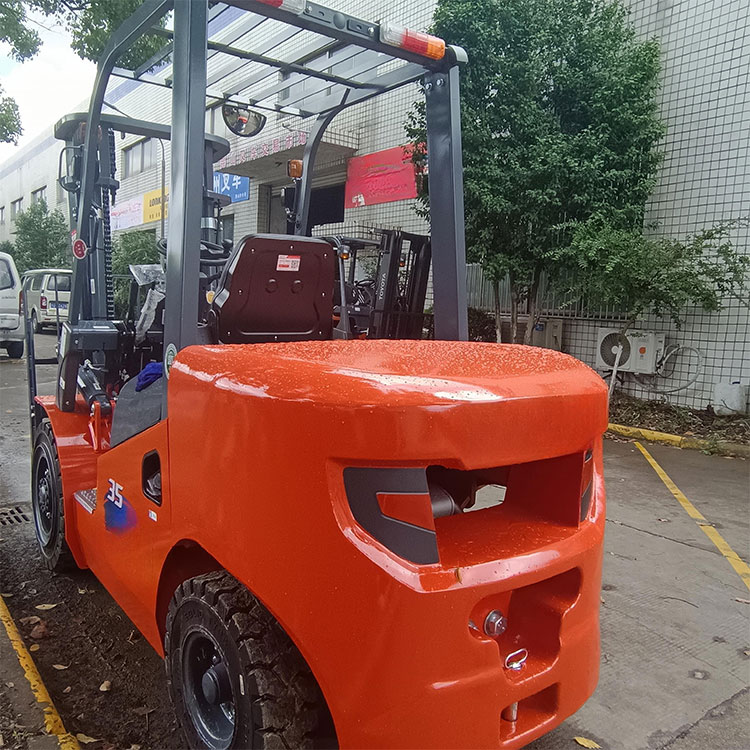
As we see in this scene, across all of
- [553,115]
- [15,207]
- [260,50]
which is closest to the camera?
[260,50]

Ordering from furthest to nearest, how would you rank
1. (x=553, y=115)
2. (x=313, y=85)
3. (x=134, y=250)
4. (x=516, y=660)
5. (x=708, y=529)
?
(x=134, y=250) < (x=553, y=115) < (x=708, y=529) < (x=313, y=85) < (x=516, y=660)

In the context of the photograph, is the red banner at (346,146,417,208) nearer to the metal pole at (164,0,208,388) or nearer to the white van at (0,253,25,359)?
the white van at (0,253,25,359)

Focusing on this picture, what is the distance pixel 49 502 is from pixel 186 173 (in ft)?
7.94

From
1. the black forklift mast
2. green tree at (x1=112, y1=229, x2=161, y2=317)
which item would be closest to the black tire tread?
the black forklift mast

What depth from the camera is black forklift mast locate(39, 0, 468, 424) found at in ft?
7.06

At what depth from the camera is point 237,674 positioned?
70.9 inches

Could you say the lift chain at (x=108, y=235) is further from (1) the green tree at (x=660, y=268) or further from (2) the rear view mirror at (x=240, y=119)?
(1) the green tree at (x=660, y=268)

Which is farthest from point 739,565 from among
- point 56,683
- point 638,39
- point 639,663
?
point 638,39

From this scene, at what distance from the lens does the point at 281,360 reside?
6.00ft

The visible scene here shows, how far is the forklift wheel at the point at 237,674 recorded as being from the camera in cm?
174

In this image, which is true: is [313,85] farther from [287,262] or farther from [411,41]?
[287,262]

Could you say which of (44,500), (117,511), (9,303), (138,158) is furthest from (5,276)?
(117,511)

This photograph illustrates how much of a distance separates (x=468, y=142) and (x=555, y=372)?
773 centimetres

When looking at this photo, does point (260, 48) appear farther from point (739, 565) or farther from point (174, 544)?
point (739, 565)
